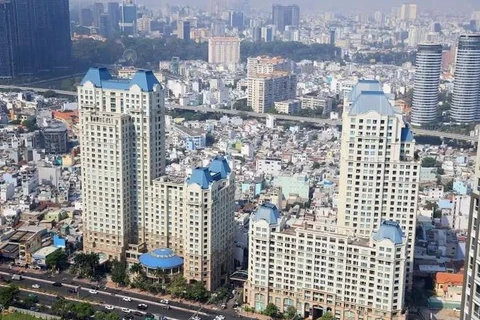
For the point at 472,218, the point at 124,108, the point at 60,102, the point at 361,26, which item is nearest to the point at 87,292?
the point at 124,108

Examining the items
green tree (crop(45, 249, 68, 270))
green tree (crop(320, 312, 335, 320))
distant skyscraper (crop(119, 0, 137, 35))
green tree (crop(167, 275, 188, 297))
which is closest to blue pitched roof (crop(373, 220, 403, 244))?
green tree (crop(320, 312, 335, 320))

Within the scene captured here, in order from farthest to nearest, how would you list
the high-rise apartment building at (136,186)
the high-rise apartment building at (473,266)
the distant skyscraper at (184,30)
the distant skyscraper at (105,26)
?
the distant skyscraper at (184,30)
the distant skyscraper at (105,26)
the high-rise apartment building at (136,186)
the high-rise apartment building at (473,266)

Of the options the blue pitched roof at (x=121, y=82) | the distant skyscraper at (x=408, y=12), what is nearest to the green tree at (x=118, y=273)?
the blue pitched roof at (x=121, y=82)

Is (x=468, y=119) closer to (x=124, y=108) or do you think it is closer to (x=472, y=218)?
(x=124, y=108)

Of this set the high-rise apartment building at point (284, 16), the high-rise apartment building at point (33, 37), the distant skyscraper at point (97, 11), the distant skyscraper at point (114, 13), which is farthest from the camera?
the high-rise apartment building at point (284, 16)

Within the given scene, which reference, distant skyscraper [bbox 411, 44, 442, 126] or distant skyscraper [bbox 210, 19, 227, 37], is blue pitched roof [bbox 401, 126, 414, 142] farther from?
distant skyscraper [bbox 210, 19, 227, 37]

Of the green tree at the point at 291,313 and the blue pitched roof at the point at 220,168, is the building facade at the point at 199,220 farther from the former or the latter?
the green tree at the point at 291,313
